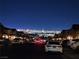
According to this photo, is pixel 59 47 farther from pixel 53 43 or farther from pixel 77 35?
pixel 77 35

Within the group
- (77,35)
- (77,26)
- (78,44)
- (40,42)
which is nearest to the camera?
(78,44)

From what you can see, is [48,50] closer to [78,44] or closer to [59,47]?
[59,47]

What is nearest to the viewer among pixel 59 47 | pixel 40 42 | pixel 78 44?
pixel 59 47

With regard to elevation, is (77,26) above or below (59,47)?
above

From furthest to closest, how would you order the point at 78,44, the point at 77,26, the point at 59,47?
the point at 77,26 → the point at 78,44 → the point at 59,47

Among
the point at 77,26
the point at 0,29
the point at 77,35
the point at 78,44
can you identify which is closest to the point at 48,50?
the point at 78,44

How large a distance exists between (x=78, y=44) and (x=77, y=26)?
332ft

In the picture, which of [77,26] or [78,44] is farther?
[77,26]

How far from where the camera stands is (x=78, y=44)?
4625cm

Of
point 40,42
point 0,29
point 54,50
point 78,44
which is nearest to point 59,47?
point 54,50

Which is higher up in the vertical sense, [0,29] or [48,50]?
[0,29]

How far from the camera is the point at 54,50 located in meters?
35.2

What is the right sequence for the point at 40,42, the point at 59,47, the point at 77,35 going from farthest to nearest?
the point at 77,35, the point at 40,42, the point at 59,47

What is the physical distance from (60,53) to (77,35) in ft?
309
